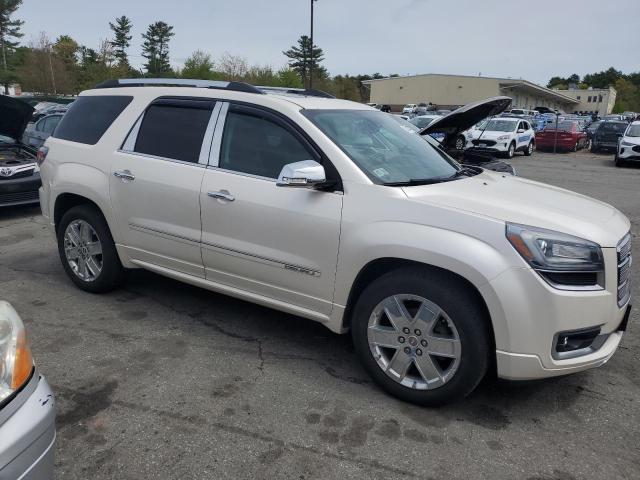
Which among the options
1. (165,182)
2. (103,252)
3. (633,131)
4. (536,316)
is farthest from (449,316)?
(633,131)

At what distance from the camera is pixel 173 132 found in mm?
4098

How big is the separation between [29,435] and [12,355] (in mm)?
322

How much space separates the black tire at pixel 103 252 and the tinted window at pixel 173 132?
771 mm

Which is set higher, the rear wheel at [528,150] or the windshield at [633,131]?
the windshield at [633,131]

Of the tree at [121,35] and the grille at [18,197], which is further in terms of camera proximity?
the tree at [121,35]

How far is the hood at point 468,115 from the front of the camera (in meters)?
6.30

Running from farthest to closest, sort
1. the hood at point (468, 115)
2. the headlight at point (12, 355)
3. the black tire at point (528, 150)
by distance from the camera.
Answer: the black tire at point (528, 150)
the hood at point (468, 115)
the headlight at point (12, 355)

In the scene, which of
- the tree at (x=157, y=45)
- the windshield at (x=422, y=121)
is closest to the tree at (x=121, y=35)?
the tree at (x=157, y=45)

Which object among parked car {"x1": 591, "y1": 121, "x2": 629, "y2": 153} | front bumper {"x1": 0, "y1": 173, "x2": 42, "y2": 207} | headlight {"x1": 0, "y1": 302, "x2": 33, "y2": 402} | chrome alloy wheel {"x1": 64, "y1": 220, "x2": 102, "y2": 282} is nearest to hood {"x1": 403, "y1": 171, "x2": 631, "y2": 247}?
headlight {"x1": 0, "y1": 302, "x2": 33, "y2": 402}

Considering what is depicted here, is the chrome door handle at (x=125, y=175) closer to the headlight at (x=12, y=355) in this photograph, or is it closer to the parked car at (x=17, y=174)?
the headlight at (x=12, y=355)

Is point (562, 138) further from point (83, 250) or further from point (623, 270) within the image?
point (83, 250)

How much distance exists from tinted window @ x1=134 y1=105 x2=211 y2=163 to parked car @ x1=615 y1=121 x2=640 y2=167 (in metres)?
18.7

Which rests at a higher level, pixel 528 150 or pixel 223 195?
pixel 223 195

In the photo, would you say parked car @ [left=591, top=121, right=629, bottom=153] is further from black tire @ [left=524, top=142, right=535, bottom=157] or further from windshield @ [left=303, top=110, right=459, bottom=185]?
windshield @ [left=303, top=110, right=459, bottom=185]
